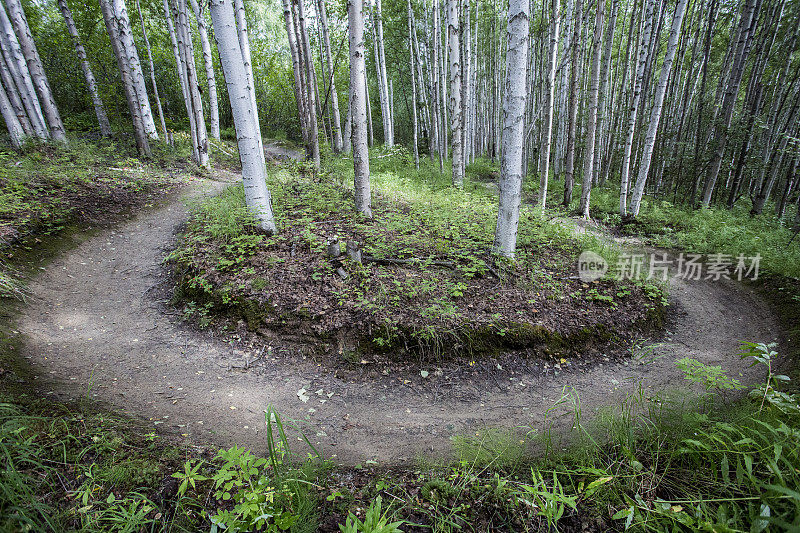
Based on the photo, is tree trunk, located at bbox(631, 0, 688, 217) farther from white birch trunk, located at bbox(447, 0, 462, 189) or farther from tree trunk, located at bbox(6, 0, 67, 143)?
tree trunk, located at bbox(6, 0, 67, 143)

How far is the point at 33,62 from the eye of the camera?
11.1 meters

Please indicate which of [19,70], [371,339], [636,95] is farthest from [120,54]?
[636,95]

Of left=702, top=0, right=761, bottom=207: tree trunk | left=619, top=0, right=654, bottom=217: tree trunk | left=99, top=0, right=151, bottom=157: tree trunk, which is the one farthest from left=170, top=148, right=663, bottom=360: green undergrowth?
left=702, top=0, right=761, bottom=207: tree trunk

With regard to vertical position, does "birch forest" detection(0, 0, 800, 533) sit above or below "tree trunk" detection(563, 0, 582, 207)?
below

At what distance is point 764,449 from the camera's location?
189cm

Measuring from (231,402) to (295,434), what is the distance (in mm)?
945

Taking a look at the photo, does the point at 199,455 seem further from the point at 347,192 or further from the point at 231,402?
the point at 347,192

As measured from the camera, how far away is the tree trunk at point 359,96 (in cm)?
627

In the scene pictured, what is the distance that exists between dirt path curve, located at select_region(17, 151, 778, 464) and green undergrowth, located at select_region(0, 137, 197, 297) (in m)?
0.94

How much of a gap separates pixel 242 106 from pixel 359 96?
2250 millimetres

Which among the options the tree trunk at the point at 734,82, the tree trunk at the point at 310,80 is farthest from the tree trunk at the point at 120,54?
the tree trunk at the point at 734,82

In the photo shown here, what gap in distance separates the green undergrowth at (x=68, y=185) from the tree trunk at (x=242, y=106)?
3.58 m

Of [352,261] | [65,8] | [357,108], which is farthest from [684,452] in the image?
[65,8]

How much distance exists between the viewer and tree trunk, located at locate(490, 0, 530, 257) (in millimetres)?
4863
